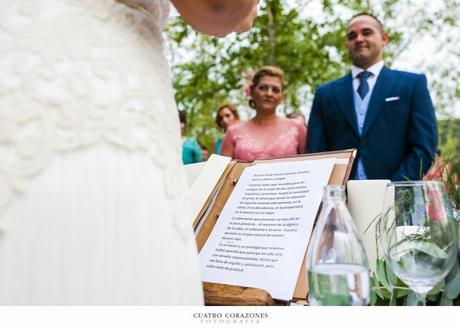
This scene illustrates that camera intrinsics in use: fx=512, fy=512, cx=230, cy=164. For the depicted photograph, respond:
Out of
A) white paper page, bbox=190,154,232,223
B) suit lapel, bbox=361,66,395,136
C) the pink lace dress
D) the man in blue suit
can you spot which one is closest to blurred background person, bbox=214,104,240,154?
the pink lace dress

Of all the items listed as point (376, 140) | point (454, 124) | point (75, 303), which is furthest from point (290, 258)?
point (376, 140)

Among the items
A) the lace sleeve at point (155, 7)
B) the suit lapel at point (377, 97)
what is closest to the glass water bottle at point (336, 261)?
the lace sleeve at point (155, 7)

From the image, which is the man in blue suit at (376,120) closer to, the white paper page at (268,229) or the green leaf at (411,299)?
the white paper page at (268,229)

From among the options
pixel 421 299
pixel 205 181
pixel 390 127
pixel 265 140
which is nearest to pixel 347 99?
pixel 390 127

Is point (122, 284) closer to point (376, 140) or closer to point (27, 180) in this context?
point (27, 180)

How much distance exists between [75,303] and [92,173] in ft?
0.48

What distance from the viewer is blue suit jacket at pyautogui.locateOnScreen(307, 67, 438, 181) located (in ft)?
8.55

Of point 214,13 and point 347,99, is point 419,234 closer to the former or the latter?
point 214,13

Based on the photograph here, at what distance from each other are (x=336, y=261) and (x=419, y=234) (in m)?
0.15

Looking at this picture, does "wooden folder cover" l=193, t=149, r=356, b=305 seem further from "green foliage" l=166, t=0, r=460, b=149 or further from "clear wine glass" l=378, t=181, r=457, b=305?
"green foliage" l=166, t=0, r=460, b=149

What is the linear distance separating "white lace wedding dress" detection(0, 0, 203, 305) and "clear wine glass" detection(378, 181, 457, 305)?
302 mm

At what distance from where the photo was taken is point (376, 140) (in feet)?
8.66

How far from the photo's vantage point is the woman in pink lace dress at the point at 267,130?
3.35 metres

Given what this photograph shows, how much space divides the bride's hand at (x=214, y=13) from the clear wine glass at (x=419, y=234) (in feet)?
1.15
